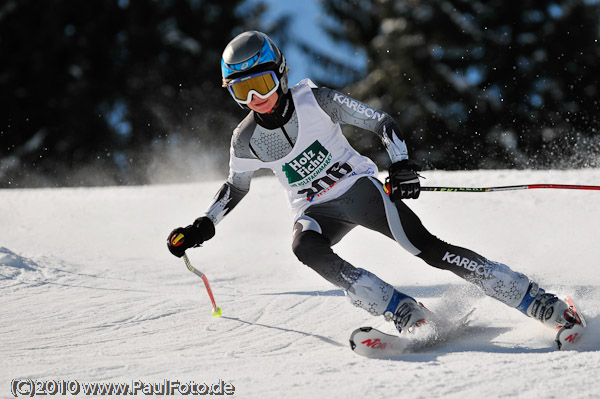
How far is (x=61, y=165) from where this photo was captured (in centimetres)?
2328

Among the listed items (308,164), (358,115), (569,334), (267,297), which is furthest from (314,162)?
(569,334)

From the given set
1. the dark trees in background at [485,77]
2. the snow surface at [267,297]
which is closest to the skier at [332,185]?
the snow surface at [267,297]

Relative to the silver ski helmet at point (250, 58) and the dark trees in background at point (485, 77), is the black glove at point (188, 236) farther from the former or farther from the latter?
the dark trees in background at point (485, 77)

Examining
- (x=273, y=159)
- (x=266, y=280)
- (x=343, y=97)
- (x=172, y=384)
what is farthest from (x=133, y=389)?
(x=266, y=280)

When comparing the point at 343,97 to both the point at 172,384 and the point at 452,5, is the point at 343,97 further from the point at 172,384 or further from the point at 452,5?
the point at 452,5

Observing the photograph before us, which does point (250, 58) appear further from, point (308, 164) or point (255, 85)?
point (308, 164)

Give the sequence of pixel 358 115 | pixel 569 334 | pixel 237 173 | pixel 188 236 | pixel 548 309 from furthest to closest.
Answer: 1. pixel 237 173
2. pixel 188 236
3. pixel 358 115
4. pixel 548 309
5. pixel 569 334

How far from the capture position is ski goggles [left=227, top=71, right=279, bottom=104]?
351 cm

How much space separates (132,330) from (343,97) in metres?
1.67

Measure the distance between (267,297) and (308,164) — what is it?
1.29m

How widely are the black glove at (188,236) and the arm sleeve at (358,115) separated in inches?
35.3

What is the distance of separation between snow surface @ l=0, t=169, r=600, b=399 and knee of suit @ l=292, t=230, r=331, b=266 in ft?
1.41

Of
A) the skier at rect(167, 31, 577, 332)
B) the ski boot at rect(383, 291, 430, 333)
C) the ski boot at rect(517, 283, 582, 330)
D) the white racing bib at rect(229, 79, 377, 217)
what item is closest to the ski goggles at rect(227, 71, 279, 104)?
the skier at rect(167, 31, 577, 332)

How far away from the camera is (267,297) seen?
459cm
